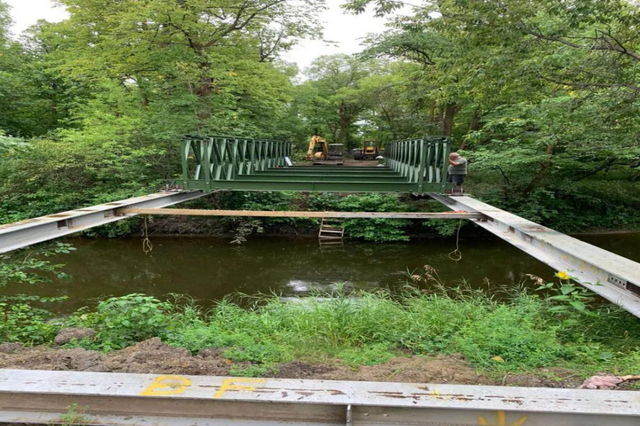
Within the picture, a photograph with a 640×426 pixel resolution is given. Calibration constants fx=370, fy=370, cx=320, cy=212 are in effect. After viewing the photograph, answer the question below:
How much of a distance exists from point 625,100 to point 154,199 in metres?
8.34

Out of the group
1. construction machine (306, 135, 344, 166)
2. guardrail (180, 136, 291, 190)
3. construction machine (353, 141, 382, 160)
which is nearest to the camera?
guardrail (180, 136, 291, 190)

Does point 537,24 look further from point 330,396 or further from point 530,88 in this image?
point 330,396

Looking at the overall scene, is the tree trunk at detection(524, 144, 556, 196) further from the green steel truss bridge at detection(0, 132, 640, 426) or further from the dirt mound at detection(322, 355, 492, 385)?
the green steel truss bridge at detection(0, 132, 640, 426)

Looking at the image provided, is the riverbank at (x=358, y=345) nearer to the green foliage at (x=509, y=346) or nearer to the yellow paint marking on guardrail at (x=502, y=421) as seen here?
the green foliage at (x=509, y=346)

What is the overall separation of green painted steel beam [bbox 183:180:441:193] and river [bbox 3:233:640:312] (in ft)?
6.55

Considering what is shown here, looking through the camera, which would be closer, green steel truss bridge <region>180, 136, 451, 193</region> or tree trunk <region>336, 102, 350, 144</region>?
green steel truss bridge <region>180, 136, 451, 193</region>

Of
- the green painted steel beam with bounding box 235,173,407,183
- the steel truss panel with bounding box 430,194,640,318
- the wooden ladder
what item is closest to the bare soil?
the steel truss panel with bounding box 430,194,640,318

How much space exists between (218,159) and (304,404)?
776 cm

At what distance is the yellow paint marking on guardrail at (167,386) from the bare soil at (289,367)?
0.36 meters

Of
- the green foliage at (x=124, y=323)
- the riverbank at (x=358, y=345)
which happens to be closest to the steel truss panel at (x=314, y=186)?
the riverbank at (x=358, y=345)

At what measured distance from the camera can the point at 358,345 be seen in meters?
3.64

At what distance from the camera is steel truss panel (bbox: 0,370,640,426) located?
1719mm

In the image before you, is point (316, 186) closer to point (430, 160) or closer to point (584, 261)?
point (430, 160)

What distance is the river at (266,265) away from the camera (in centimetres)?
891
